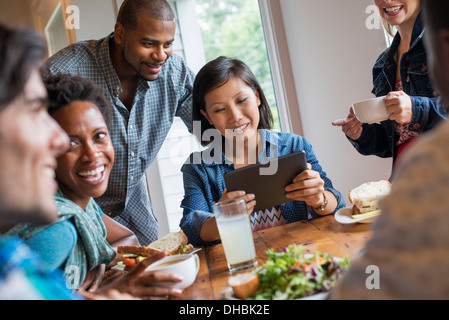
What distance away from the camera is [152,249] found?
4.95 ft

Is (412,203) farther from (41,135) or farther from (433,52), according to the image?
(41,135)

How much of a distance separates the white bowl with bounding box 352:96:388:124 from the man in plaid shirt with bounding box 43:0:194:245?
96 cm

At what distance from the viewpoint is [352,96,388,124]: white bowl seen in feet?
5.40

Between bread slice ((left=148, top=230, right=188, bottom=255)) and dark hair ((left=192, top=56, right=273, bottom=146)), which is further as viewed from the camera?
dark hair ((left=192, top=56, right=273, bottom=146))

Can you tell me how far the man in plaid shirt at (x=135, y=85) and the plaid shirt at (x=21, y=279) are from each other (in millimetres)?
1529

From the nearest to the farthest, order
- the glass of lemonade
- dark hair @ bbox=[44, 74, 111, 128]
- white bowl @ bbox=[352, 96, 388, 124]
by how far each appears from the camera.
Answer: the glass of lemonade
dark hair @ bbox=[44, 74, 111, 128]
white bowl @ bbox=[352, 96, 388, 124]

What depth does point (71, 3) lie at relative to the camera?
326cm

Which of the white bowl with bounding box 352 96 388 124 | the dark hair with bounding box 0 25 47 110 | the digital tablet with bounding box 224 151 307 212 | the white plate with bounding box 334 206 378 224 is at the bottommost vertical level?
the white plate with bounding box 334 206 378 224

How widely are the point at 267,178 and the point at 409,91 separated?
0.86 metres

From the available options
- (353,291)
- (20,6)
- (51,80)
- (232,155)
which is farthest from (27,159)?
(20,6)

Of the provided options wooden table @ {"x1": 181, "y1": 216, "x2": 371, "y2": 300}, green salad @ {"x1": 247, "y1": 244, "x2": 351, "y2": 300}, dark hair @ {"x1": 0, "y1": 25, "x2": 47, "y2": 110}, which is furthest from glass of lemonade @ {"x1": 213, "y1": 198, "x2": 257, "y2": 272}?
dark hair @ {"x1": 0, "y1": 25, "x2": 47, "y2": 110}

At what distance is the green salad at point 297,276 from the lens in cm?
95

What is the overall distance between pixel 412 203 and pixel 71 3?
3.20 m

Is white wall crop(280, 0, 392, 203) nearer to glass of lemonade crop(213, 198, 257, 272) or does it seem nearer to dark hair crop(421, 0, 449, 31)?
glass of lemonade crop(213, 198, 257, 272)
